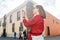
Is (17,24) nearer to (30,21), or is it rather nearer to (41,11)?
(30,21)

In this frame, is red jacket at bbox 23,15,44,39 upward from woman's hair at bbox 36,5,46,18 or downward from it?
downward

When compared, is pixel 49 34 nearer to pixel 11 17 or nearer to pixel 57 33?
pixel 57 33

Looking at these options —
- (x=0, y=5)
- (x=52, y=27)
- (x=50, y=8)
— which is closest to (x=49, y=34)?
(x=52, y=27)

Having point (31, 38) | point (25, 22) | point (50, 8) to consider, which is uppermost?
point (50, 8)

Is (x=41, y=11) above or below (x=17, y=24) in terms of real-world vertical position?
above

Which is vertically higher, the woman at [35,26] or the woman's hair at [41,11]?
the woman's hair at [41,11]

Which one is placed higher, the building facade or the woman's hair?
the woman's hair

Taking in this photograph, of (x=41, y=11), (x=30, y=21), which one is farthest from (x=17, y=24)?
(x=41, y=11)

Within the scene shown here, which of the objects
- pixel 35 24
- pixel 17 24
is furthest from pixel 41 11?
pixel 17 24

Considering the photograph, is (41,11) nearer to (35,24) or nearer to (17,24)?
(35,24)

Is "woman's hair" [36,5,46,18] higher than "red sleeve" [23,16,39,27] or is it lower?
higher

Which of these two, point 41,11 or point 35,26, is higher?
point 41,11

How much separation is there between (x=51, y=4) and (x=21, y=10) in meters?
0.29

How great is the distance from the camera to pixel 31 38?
6.20ft
